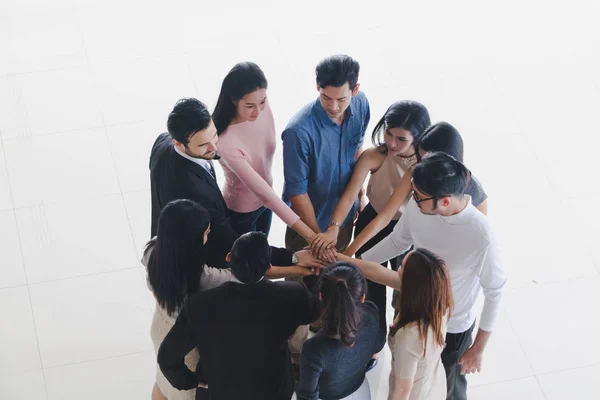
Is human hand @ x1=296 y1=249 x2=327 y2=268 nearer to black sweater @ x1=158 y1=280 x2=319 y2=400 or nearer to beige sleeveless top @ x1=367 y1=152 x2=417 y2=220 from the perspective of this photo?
beige sleeveless top @ x1=367 y1=152 x2=417 y2=220

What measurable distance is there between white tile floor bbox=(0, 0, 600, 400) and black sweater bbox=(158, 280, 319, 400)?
0.58m

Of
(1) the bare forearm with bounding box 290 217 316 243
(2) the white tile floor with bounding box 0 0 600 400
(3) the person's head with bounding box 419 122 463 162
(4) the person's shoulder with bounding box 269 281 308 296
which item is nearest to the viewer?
(4) the person's shoulder with bounding box 269 281 308 296

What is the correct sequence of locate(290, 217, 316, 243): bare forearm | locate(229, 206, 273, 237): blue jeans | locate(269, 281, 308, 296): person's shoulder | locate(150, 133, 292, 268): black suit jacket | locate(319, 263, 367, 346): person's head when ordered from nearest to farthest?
locate(319, 263, 367, 346): person's head → locate(269, 281, 308, 296): person's shoulder → locate(150, 133, 292, 268): black suit jacket → locate(290, 217, 316, 243): bare forearm → locate(229, 206, 273, 237): blue jeans

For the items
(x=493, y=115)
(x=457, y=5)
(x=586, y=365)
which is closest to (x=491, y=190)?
(x=493, y=115)

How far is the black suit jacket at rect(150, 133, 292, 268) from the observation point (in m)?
2.98

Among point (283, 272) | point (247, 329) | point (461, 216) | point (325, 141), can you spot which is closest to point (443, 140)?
point (461, 216)

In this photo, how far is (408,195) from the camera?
3.22 metres

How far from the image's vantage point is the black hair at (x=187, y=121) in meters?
2.89

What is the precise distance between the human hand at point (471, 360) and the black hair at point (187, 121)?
1.32m

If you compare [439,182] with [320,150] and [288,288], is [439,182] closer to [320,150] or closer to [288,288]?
[288,288]

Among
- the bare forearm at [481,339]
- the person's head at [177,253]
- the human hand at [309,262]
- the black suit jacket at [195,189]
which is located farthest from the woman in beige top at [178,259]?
the bare forearm at [481,339]

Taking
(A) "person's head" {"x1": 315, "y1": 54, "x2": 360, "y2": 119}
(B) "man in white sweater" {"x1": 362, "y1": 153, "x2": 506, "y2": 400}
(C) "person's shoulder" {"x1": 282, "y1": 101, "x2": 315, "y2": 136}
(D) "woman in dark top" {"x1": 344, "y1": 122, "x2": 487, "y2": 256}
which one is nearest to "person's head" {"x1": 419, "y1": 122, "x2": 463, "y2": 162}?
(D) "woman in dark top" {"x1": 344, "y1": 122, "x2": 487, "y2": 256}

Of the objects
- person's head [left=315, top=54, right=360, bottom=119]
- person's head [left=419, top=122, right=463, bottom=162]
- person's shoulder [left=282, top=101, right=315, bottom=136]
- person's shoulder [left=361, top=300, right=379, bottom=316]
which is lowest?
person's shoulder [left=361, top=300, right=379, bottom=316]

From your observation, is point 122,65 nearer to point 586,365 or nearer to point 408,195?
point 408,195
